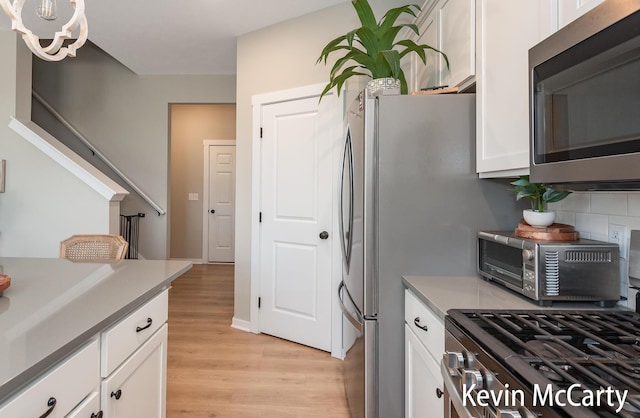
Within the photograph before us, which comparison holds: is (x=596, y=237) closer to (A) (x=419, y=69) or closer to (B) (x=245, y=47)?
(A) (x=419, y=69)

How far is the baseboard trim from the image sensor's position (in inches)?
127

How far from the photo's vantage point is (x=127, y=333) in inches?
45.4

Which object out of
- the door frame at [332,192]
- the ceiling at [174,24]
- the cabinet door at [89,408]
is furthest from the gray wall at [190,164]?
the cabinet door at [89,408]

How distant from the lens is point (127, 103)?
4559 mm

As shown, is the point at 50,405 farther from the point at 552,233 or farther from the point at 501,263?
the point at 552,233

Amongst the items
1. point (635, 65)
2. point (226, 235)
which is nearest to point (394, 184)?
point (635, 65)

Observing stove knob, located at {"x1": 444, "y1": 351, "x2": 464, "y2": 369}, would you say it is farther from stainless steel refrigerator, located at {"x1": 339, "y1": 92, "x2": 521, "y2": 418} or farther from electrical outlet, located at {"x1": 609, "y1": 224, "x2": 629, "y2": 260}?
electrical outlet, located at {"x1": 609, "y1": 224, "x2": 629, "y2": 260}

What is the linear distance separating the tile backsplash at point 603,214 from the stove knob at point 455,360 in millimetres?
702

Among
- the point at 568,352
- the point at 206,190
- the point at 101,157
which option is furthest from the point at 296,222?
the point at 206,190

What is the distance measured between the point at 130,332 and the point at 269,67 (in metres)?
2.57

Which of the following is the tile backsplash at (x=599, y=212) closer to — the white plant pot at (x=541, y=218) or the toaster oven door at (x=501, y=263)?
the white plant pot at (x=541, y=218)

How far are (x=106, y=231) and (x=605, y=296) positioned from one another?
3484 mm

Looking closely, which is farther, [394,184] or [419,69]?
[419,69]

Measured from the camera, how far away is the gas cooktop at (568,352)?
59cm
